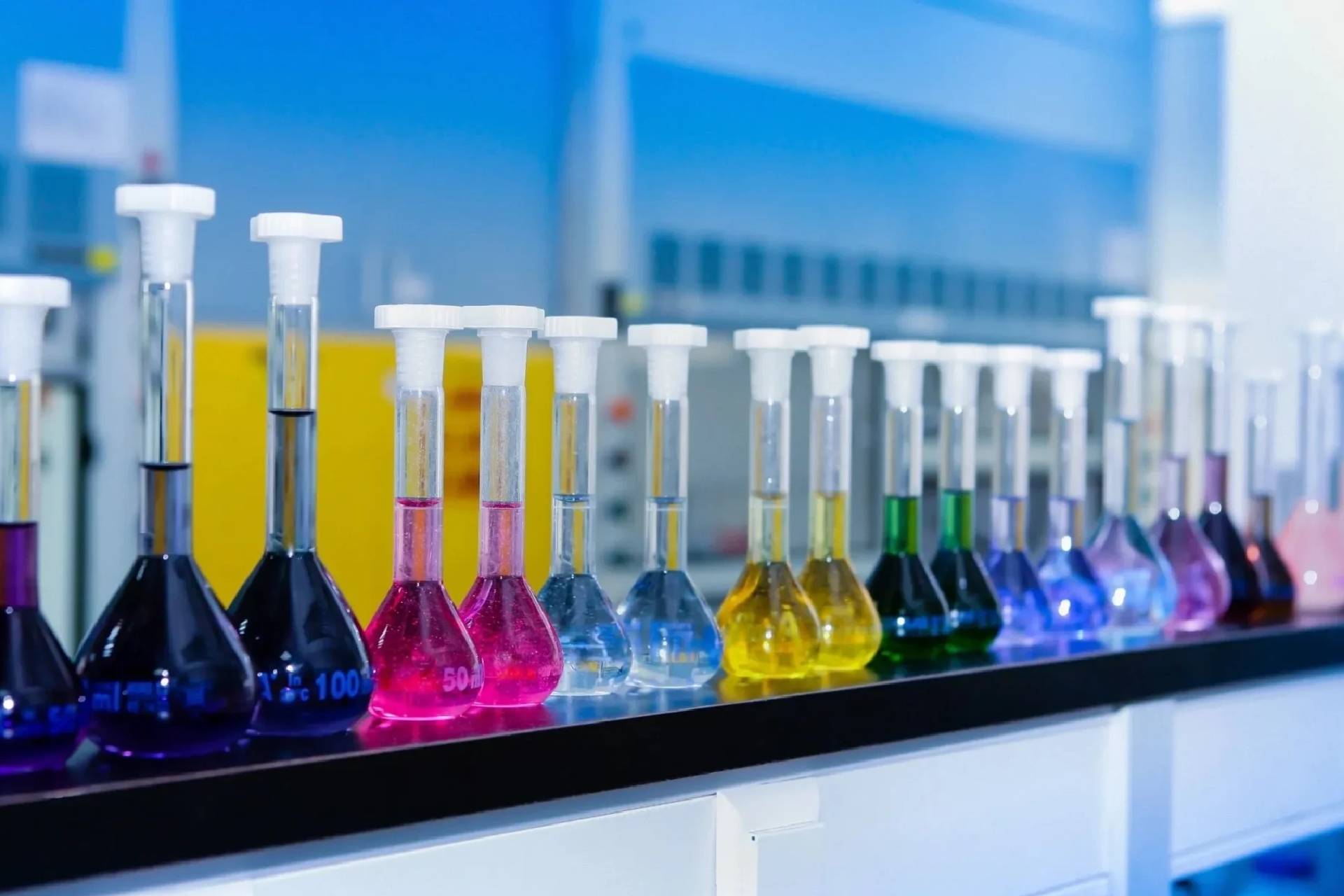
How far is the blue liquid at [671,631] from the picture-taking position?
1009 mm

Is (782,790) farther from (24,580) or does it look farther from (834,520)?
(24,580)

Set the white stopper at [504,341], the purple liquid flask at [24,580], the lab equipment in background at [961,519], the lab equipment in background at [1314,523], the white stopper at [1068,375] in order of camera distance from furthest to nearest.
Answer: the lab equipment in background at [1314,523], the white stopper at [1068,375], the lab equipment in background at [961,519], the white stopper at [504,341], the purple liquid flask at [24,580]

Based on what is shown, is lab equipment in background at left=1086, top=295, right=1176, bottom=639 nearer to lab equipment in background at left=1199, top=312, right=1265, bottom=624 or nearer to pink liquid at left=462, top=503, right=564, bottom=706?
lab equipment in background at left=1199, top=312, right=1265, bottom=624

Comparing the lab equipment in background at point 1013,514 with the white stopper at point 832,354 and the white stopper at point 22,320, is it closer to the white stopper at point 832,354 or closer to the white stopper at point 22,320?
the white stopper at point 832,354

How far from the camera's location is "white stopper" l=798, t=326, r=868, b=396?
1.09m

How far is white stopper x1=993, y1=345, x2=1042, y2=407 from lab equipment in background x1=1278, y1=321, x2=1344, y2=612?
506 mm

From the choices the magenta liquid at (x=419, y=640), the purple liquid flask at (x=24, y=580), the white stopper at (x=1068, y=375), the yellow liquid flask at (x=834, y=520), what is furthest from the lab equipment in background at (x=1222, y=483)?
the purple liquid flask at (x=24, y=580)

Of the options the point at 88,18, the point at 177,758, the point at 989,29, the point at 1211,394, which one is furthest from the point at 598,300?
the point at 177,758

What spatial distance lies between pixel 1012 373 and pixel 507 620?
0.55 m

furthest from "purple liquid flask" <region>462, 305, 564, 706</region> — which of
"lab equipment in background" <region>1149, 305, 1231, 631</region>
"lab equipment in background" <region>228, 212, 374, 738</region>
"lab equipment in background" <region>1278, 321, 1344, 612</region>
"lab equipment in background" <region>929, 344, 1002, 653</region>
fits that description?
"lab equipment in background" <region>1278, 321, 1344, 612</region>

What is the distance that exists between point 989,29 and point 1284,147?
8.90 ft

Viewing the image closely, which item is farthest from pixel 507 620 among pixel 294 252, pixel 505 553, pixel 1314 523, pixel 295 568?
pixel 1314 523

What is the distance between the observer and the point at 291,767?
75 cm

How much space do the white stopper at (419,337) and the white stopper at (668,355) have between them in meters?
0.17
